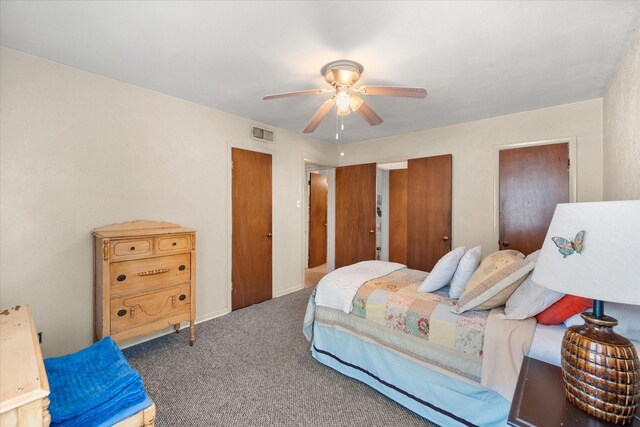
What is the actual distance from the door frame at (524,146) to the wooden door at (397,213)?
2224mm

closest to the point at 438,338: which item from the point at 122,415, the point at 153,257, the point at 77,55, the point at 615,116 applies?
the point at 122,415

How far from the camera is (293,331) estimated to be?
2984mm

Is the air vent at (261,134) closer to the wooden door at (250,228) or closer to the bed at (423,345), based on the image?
the wooden door at (250,228)

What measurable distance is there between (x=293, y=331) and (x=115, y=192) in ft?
7.38

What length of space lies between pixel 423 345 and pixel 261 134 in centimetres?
322

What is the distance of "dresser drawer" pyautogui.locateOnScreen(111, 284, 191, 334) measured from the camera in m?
2.27

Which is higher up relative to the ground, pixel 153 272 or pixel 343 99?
pixel 343 99

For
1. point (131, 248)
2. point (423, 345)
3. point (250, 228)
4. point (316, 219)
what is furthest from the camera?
point (316, 219)

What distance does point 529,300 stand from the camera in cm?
155

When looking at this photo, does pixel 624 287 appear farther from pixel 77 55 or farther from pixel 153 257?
pixel 77 55

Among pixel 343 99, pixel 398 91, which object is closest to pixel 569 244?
pixel 398 91

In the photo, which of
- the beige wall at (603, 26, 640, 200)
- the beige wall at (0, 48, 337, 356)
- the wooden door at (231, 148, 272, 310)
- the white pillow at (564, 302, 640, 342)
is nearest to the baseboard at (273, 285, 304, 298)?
the wooden door at (231, 148, 272, 310)

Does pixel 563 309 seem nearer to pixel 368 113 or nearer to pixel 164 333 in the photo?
pixel 368 113

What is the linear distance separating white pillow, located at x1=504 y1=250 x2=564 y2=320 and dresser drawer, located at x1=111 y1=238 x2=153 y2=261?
276 cm
